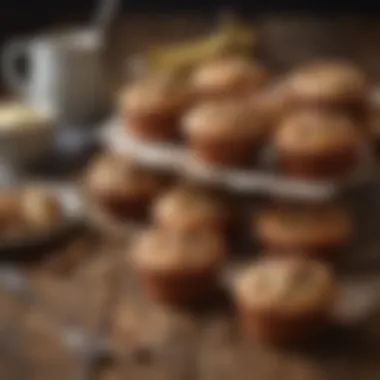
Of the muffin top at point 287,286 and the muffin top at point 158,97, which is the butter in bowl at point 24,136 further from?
the muffin top at point 287,286

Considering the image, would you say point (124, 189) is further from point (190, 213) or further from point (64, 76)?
point (64, 76)

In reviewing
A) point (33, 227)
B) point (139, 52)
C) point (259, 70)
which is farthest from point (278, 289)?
point (139, 52)

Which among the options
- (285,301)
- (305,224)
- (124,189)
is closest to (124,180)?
(124,189)

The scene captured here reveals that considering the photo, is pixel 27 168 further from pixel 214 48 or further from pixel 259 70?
pixel 214 48

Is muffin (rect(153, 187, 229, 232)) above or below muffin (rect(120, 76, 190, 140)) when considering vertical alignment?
below

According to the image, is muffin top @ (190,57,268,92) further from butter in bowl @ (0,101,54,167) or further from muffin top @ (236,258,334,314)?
muffin top @ (236,258,334,314)

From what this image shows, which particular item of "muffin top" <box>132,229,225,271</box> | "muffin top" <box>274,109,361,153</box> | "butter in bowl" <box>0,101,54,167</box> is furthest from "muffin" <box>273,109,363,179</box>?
"butter in bowl" <box>0,101,54,167</box>
